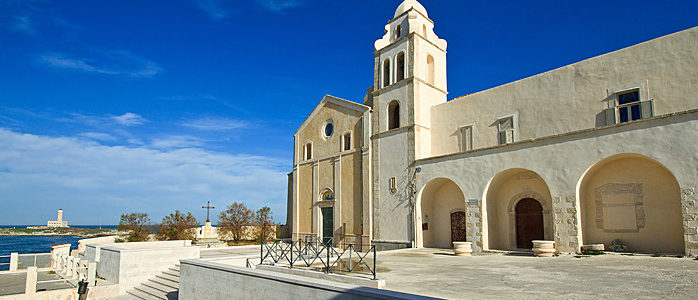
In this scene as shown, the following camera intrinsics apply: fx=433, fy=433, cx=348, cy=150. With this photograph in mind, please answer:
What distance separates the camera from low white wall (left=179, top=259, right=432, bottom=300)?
8727 millimetres

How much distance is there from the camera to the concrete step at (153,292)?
16169mm

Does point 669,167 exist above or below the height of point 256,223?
above

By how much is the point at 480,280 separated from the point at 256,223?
2415 cm

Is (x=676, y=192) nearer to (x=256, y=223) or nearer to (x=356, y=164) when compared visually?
(x=356, y=164)

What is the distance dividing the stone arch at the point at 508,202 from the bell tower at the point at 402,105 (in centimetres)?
384

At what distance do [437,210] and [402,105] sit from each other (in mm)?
5608

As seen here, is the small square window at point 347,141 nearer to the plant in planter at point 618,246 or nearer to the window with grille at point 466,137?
the window with grille at point 466,137

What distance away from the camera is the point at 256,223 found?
105 ft

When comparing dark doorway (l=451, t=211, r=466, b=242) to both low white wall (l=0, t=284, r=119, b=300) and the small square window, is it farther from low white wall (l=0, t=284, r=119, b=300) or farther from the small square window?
low white wall (l=0, t=284, r=119, b=300)

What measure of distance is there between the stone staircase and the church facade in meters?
9.81

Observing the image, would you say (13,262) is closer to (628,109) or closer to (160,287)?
(160,287)

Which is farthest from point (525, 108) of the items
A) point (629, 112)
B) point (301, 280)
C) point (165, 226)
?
point (165, 226)

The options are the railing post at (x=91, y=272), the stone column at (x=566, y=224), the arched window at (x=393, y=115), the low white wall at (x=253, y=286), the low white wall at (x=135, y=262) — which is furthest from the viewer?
the arched window at (x=393, y=115)

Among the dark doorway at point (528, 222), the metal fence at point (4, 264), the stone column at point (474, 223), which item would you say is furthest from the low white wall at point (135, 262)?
the dark doorway at point (528, 222)
